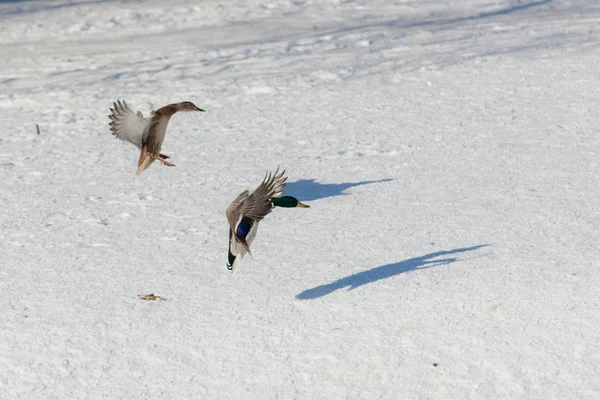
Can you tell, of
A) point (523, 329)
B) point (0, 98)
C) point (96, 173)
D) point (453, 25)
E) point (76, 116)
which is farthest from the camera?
point (453, 25)

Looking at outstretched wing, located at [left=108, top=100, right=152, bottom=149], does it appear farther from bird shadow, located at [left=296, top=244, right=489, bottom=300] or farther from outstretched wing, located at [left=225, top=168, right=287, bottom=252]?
bird shadow, located at [left=296, top=244, right=489, bottom=300]

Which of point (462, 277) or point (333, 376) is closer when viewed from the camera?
point (333, 376)

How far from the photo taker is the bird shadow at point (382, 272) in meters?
4.27

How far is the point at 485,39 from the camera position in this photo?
30.9 ft

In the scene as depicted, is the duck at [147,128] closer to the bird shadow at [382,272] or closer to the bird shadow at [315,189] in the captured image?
the bird shadow at [382,272]

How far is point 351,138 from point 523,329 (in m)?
3.08

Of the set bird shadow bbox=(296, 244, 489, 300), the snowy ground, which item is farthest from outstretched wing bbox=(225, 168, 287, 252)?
bird shadow bbox=(296, 244, 489, 300)

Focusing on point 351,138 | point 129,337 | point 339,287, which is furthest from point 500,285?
point 351,138

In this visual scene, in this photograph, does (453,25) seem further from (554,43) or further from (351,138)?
(351,138)

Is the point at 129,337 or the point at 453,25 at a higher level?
the point at 129,337

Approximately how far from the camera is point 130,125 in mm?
4066

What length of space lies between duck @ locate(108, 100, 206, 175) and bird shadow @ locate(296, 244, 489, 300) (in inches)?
39.0

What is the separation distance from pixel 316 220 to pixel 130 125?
1.51 meters

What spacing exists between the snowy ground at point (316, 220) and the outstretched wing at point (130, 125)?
80 cm
